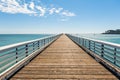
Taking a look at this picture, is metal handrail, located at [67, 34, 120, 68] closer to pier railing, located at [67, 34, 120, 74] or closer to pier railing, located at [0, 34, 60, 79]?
pier railing, located at [67, 34, 120, 74]

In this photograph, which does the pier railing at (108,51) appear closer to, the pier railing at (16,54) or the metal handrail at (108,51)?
the metal handrail at (108,51)

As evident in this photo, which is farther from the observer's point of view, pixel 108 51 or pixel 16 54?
pixel 108 51

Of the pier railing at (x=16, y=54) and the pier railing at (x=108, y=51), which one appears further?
the pier railing at (x=108, y=51)

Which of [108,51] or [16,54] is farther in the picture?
[108,51]

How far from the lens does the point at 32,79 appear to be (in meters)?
4.81

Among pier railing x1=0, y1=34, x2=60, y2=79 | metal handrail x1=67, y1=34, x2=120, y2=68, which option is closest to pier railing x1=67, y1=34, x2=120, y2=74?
metal handrail x1=67, y1=34, x2=120, y2=68

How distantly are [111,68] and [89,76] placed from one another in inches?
46.5

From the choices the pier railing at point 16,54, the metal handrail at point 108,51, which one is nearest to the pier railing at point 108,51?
the metal handrail at point 108,51

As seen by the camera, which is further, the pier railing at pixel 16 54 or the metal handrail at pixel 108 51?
the metal handrail at pixel 108 51

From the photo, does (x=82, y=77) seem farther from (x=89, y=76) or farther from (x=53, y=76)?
(x=53, y=76)

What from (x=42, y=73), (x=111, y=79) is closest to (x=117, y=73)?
(x=111, y=79)

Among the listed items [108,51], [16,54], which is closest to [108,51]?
[108,51]

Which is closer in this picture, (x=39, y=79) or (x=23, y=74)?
(x=39, y=79)

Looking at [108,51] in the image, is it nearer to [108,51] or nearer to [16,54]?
[108,51]
